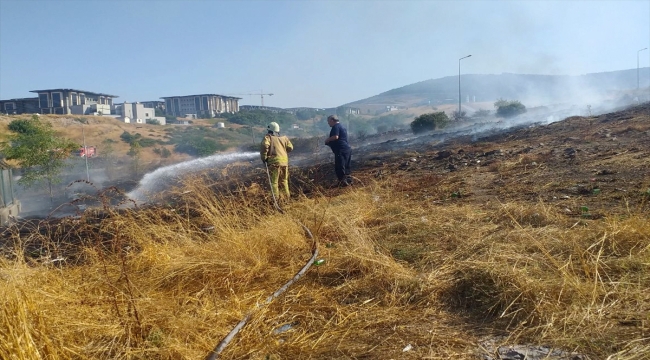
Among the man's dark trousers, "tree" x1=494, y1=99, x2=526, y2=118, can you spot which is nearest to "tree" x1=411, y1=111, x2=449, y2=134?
"tree" x1=494, y1=99, x2=526, y2=118

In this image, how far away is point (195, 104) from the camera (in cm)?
10700

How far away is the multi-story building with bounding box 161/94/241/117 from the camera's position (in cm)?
10560

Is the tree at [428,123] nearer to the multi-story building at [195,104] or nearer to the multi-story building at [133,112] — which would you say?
the multi-story building at [133,112]

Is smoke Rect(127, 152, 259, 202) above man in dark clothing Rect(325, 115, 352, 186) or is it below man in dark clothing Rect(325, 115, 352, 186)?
below

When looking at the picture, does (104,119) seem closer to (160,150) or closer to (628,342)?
(160,150)

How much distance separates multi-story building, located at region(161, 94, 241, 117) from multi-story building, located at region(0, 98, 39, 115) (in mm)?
29974

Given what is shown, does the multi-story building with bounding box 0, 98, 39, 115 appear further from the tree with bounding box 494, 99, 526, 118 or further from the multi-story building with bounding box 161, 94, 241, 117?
the tree with bounding box 494, 99, 526, 118

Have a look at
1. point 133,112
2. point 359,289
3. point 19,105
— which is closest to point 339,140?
point 359,289

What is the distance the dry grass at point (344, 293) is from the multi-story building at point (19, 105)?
88.8m

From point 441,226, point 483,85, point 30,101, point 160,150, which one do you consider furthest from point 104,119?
point 483,85

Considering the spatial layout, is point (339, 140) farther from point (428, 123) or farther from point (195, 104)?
point (195, 104)

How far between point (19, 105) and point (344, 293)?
94.0m

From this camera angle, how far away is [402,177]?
8875 mm

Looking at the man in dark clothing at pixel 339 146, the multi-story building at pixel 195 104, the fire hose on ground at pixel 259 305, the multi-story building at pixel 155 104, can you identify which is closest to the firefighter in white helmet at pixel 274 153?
the man in dark clothing at pixel 339 146
